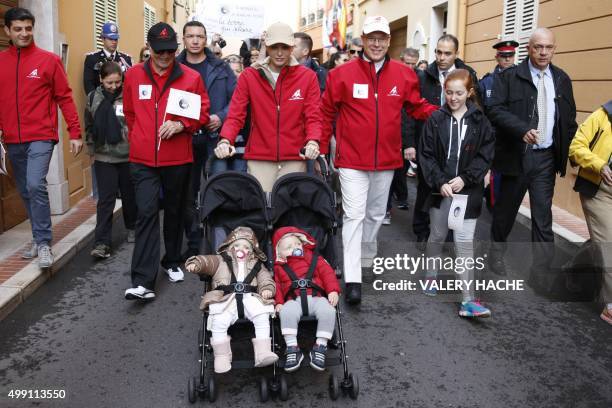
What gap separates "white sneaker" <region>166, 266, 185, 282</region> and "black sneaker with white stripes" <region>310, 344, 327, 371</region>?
241cm

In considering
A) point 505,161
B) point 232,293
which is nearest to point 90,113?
point 232,293

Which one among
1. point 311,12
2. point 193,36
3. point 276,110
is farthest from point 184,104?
point 311,12

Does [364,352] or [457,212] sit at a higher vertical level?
[457,212]

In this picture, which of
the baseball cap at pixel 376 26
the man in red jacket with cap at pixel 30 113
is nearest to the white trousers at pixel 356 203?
the baseball cap at pixel 376 26

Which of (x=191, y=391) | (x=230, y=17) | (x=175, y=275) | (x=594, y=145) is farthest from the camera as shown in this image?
(x=230, y=17)

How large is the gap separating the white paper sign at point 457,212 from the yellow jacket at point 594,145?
0.97 meters

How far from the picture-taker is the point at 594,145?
506cm

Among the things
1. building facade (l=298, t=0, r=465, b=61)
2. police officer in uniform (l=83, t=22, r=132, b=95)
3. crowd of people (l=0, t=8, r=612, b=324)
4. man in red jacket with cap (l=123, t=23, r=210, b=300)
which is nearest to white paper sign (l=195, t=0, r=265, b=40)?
police officer in uniform (l=83, t=22, r=132, b=95)

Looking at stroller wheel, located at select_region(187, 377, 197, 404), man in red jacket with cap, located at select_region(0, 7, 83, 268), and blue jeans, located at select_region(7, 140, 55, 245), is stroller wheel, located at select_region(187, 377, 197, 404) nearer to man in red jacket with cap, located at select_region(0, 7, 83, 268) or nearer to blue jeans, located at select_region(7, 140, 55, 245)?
man in red jacket with cap, located at select_region(0, 7, 83, 268)

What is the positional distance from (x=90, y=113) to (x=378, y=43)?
3034 millimetres

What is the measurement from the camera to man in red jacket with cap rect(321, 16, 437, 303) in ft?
17.3

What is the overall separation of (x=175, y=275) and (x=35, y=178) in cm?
147

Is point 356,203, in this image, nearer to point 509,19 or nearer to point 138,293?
point 138,293

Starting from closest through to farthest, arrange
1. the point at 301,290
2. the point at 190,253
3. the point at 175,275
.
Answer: the point at 301,290 < the point at 175,275 < the point at 190,253
